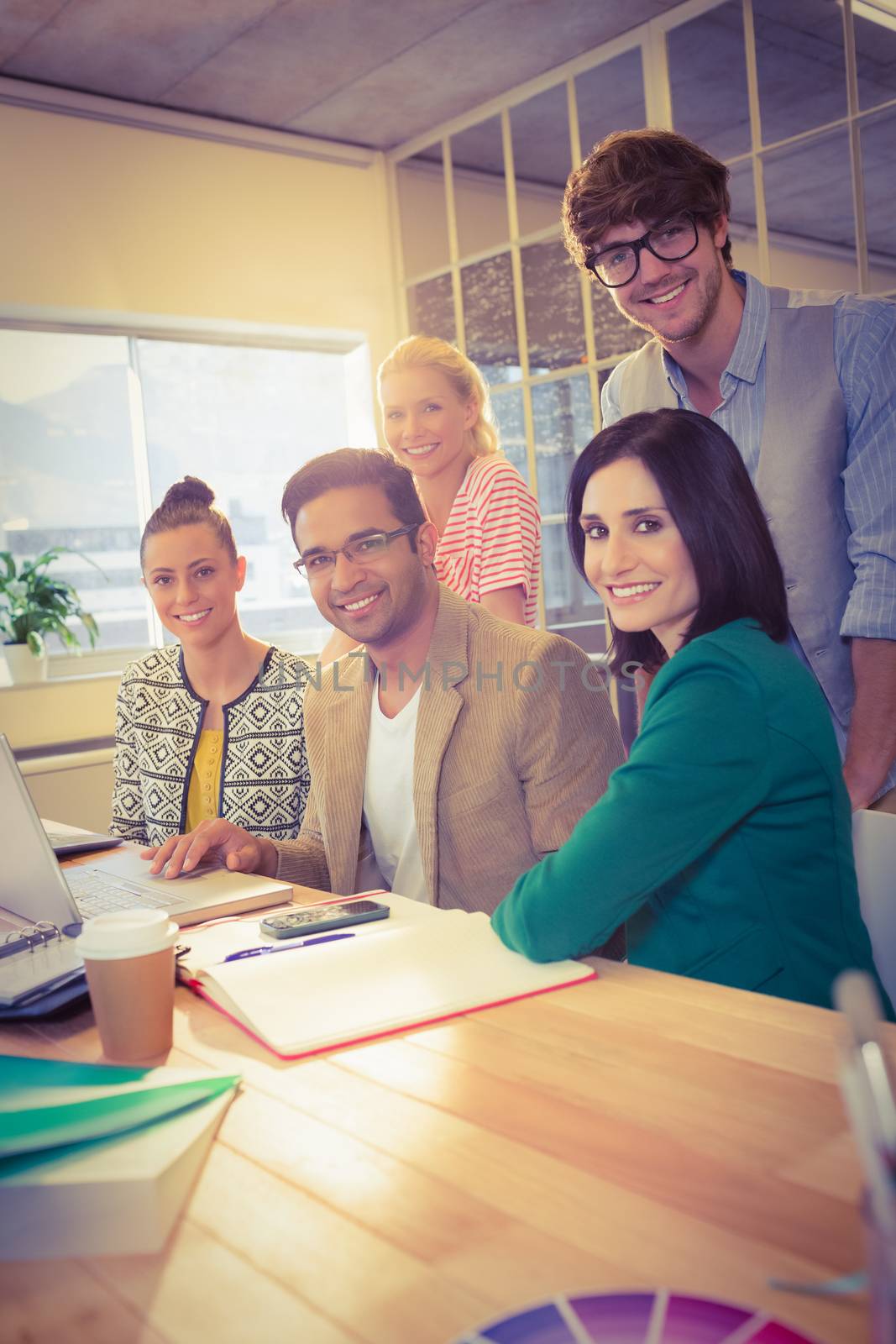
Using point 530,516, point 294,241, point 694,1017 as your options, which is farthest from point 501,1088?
point 294,241

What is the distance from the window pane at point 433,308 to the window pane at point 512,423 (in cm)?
36

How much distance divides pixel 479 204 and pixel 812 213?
1712mm

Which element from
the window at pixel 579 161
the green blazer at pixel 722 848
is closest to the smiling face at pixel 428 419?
the window at pixel 579 161

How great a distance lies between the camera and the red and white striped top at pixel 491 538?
91.5 inches

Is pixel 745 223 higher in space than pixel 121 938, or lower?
higher

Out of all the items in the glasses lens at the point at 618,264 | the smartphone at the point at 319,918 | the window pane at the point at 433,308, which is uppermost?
the window pane at the point at 433,308

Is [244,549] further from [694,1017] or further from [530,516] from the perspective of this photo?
[694,1017]

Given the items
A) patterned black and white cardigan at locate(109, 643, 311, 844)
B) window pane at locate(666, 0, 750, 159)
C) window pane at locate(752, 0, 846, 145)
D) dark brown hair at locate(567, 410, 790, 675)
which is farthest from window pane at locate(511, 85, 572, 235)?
dark brown hair at locate(567, 410, 790, 675)

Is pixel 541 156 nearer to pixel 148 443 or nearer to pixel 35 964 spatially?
pixel 148 443

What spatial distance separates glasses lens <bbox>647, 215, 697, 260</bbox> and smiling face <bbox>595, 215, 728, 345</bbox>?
1 centimetres

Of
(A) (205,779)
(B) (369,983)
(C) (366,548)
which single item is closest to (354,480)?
(C) (366,548)

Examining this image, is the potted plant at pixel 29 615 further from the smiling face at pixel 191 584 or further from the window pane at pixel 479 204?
the window pane at pixel 479 204

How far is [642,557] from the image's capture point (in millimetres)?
1304

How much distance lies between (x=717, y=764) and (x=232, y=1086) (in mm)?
526
